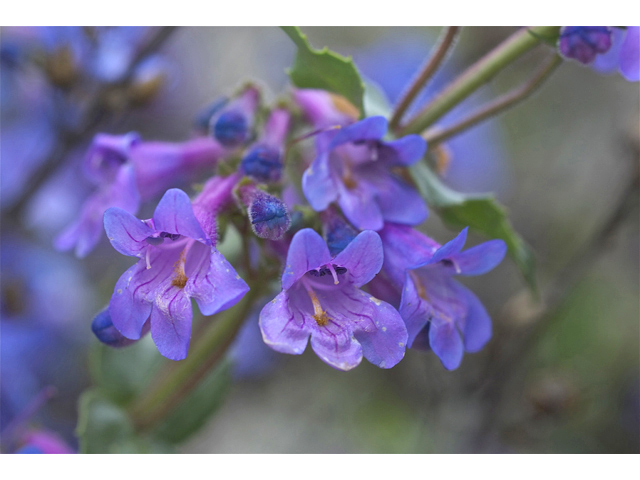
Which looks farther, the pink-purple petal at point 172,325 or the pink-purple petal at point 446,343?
the pink-purple petal at point 446,343

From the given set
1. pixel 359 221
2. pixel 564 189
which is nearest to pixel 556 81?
pixel 564 189

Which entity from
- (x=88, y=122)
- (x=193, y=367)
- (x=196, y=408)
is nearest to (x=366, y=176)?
(x=193, y=367)

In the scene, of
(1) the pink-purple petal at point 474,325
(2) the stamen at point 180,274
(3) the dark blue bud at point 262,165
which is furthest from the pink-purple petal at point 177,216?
(1) the pink-purple petal at point 474,325

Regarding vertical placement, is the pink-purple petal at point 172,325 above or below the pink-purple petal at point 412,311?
below

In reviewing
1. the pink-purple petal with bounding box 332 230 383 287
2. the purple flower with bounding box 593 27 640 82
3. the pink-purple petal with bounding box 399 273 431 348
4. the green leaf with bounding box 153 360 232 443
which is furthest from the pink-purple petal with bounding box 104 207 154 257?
the purple flower with bounding box 593 27 640 82

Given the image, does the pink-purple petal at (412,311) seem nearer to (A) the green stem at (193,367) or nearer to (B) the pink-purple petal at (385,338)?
(B) the pink-purple petal at (385,338)

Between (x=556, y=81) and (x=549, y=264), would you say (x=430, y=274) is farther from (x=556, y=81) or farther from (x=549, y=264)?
(x=556, y=81)

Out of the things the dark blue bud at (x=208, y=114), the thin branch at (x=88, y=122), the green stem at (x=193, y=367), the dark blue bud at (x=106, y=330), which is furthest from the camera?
the thin branch at (x=88, y=122)

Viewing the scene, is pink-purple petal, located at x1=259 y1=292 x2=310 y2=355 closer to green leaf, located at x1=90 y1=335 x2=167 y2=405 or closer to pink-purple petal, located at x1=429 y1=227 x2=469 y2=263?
pink-purple petal, located at x1=429 y1=227 x2=469 y2=263
